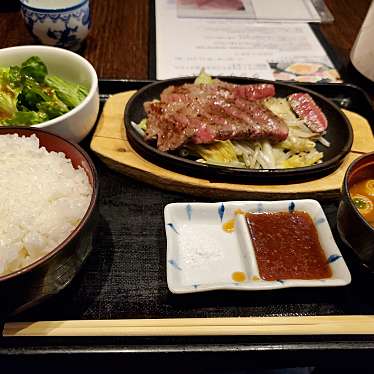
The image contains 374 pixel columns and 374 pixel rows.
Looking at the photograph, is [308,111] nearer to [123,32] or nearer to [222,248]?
[222,248]

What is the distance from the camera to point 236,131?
197 cm

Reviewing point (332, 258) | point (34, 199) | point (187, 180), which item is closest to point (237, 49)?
point (187, 180)

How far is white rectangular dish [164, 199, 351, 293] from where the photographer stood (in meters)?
1.46

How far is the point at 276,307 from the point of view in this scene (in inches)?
58.0

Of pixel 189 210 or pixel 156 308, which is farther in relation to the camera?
pixel 189 210

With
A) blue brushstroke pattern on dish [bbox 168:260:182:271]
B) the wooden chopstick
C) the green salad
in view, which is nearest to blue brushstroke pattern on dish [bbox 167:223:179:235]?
blue brushstroke pattern on dish [bbox 168:260:182:271]

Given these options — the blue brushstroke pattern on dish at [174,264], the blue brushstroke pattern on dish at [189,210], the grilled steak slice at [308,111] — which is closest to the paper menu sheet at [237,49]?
the grilled steak slice at [308,111]

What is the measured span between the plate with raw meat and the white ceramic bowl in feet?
0.71

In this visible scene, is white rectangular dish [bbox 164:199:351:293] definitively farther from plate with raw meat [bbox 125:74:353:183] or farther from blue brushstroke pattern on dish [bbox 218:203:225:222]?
plate with raw meat [bbox 125:74:353:183]

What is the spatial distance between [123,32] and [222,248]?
6.74 ft

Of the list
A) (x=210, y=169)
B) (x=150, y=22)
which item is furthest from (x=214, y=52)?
(x=210, y=169)

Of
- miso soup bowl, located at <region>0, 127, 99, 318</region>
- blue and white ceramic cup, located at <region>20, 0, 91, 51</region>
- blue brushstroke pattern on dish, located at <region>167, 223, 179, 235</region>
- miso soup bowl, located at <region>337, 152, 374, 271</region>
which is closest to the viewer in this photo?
miso soup bowl, located at <region>0, 127, 99, 318</region>

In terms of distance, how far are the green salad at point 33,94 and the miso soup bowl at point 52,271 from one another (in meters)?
0.50
